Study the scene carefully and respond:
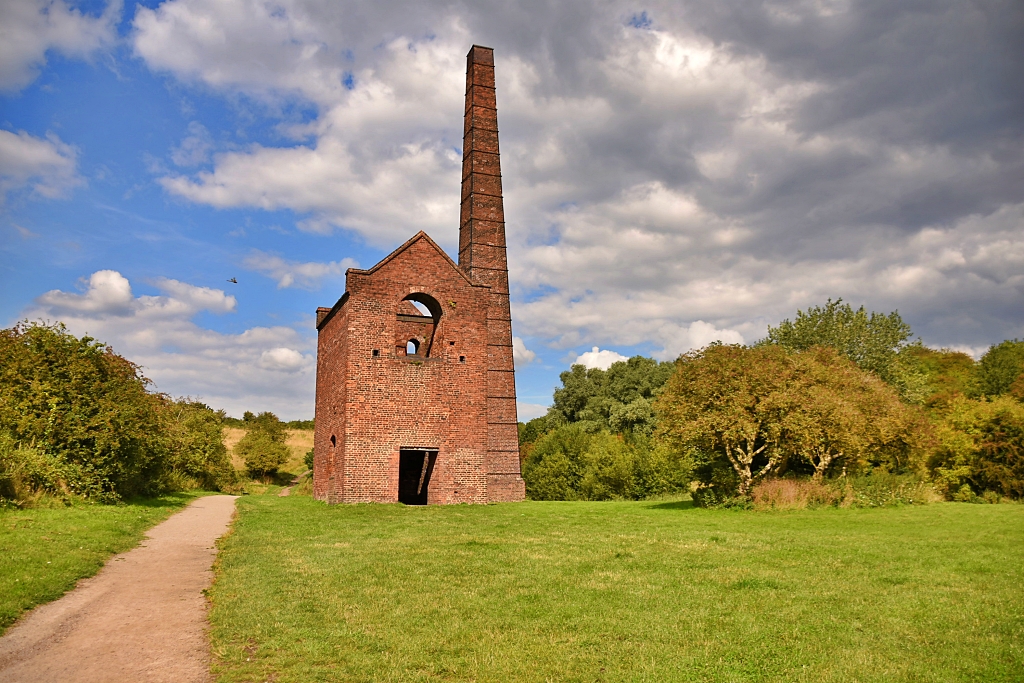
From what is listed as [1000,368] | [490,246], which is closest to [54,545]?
[490,246]

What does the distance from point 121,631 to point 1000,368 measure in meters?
50.4

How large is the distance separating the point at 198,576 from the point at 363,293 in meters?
12.7

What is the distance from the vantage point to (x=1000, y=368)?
42.6m

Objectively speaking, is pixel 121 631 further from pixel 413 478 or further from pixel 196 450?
pixel 196 450

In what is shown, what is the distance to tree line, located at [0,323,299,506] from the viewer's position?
49.0 ft

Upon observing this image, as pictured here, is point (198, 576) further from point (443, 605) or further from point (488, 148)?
point (488, 148)

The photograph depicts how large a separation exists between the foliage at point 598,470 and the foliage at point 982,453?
15949 millimetres

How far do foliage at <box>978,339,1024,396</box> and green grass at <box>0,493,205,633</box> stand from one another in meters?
44.8

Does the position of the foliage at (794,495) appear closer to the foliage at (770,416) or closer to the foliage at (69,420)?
the foliage at (770,416)

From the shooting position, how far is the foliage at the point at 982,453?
67.0ft

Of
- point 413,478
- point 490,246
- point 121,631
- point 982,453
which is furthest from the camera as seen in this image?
point 413,478

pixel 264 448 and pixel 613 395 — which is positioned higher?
pixel 613 395

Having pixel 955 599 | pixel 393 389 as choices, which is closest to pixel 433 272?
pixel 393 389

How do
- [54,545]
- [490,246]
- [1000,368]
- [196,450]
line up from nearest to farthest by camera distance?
[54,545]
[490,246]
[196,450]
[1000,368]
